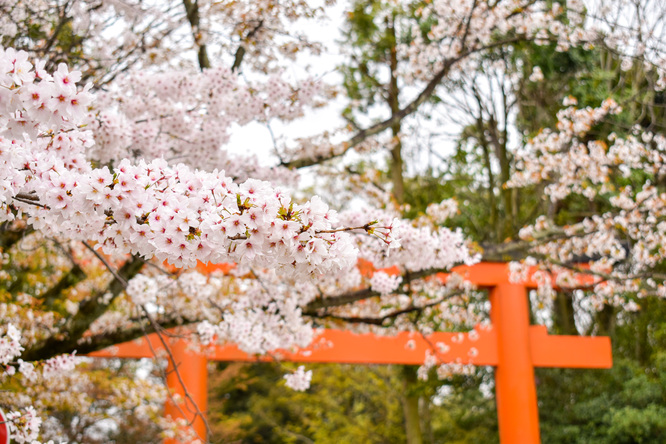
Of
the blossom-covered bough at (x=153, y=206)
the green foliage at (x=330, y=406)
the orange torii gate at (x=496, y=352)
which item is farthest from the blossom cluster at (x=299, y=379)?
the green foliage at (x=330, y=406)

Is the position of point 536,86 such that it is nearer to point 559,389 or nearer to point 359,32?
point 359,32

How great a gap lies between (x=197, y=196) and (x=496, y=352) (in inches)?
216

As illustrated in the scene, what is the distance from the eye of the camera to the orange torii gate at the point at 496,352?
5805 millimetres

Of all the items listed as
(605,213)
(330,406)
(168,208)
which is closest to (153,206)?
(168,208)

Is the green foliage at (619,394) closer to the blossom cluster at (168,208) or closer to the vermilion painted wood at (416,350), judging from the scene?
the vermilion painted wood at (416,350)

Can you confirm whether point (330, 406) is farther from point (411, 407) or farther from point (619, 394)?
point (619, 394)

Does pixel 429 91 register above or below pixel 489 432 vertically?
above

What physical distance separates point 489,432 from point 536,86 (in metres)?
5.18

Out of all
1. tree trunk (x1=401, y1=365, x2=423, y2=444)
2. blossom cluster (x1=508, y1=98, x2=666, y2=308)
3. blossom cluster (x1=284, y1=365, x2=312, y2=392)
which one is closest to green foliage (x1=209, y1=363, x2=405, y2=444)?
tree trunk (x1=401, y1=365, x2=423, y2=444)

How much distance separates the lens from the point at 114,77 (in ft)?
11.0


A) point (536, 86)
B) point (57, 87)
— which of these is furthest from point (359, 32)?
point (57, 87)

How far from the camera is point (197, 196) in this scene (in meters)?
1.38

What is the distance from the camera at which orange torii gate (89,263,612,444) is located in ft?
19.0

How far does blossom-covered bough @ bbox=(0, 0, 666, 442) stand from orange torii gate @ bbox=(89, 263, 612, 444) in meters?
0.84
